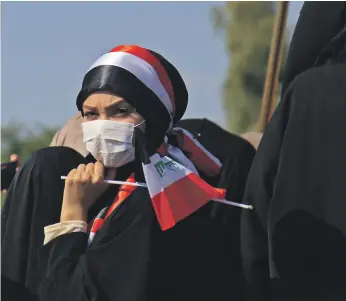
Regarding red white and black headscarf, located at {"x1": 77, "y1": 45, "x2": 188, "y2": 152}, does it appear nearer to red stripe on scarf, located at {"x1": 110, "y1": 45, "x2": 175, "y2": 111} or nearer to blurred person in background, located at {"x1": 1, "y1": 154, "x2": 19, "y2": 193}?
Answer: red stripe on scarf, located at {"x1": 110, "y1": 45, "x2": 175, "y2": 111}

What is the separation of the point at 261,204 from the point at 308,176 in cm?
16

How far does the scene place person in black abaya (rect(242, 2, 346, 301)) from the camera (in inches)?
76.9

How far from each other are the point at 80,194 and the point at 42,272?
0.28 m

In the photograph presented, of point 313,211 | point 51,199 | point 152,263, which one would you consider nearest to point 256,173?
point 313,211

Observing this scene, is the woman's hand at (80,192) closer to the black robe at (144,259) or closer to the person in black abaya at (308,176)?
the black robe at (144,259)

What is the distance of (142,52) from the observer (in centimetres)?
226

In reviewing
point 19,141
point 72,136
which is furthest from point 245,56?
point 72,136

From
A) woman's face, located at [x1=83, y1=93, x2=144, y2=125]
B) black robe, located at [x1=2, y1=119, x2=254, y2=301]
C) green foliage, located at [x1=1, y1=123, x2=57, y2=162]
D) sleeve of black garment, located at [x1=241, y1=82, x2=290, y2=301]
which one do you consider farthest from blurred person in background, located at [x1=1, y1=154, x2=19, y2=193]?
green foliage, located at [x1=1, y1=123, x2=57, y2=162]

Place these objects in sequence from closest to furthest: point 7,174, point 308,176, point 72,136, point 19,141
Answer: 1. point 308,176
2. point 7,174
3. point 72,136
4. point 19,141

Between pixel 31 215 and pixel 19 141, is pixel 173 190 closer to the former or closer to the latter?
pixel 31 215

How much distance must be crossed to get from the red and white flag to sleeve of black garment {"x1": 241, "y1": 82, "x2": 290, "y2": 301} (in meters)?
0.15

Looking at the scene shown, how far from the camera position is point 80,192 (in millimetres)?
2127

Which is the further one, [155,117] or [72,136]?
[72,136]

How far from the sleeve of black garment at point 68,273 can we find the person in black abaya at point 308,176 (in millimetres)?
491
